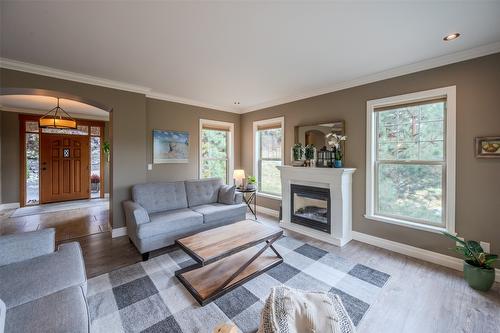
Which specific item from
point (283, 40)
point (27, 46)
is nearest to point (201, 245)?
point (283, 40)

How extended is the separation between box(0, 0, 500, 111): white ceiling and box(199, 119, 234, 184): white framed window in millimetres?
1808

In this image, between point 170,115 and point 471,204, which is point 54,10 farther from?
point 471,204

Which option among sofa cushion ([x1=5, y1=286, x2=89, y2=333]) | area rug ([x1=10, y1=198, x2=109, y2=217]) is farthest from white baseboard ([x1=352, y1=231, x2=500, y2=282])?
area rug ([x1=10, y1=198, x2=109, y2=217])

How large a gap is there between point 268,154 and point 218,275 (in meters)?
3.09

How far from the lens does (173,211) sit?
11.3 ft

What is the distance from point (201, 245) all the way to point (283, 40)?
7.75 ft

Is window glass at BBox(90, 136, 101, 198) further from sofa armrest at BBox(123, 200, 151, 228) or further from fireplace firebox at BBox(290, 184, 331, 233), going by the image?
fireplace firebox at BBox(290, 184, 331, 233)

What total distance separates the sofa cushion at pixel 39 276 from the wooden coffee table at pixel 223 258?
0.91 metres

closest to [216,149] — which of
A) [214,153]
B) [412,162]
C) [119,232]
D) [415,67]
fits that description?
[214,153]

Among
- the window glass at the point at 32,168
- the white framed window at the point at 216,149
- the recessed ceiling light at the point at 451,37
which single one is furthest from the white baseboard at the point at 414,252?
the window glass at the point at 32,168

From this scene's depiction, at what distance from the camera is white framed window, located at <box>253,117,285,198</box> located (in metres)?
4.66

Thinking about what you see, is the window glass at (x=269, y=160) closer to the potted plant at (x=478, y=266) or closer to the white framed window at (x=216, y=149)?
the white framed window at (x=216, y=149)

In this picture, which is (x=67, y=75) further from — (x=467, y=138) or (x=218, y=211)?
(x=467, y=138)

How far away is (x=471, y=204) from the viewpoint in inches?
96.3
